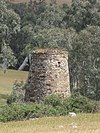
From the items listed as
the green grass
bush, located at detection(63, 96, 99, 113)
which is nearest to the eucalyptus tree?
the green grass

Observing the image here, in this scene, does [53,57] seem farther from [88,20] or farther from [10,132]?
[88,20]

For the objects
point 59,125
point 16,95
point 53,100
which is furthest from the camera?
point 16,95

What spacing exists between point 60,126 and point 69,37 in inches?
2152

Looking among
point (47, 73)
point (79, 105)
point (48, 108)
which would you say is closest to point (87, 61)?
point (47, 73)

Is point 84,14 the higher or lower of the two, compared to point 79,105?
higher

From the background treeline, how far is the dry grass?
30117 millimetres

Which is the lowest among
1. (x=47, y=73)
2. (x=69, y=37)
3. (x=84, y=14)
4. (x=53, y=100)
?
(x=53, y=100)

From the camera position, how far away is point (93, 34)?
66688mm

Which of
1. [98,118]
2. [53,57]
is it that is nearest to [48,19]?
[53,57]

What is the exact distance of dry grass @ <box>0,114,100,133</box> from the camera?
64.8 feet

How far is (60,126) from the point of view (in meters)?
21.3

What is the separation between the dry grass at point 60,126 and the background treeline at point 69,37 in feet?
98.8

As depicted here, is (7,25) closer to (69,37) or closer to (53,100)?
(69,37)

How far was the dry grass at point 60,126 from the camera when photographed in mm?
19766
